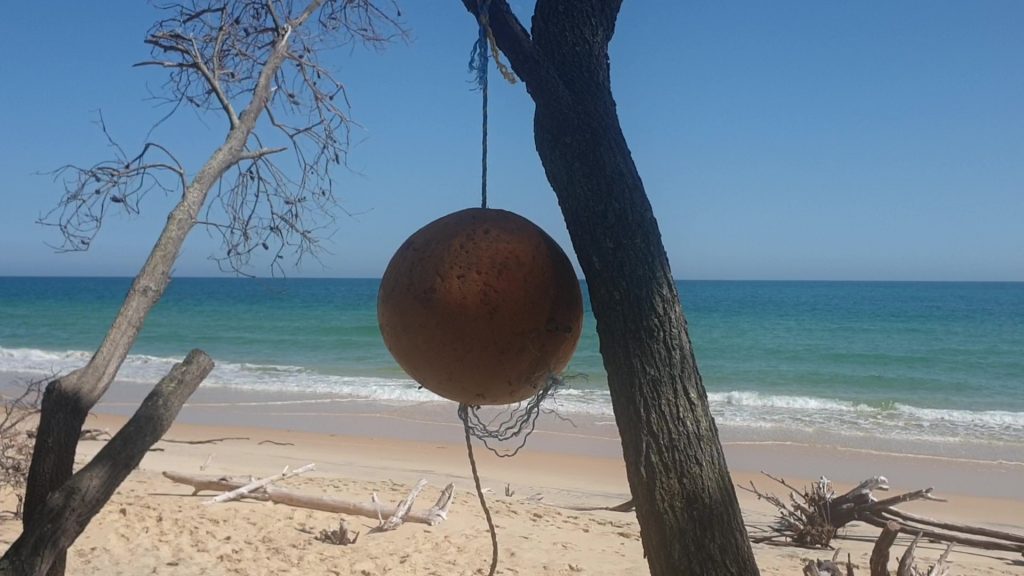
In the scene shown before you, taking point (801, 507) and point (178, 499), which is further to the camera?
point (178, 499)

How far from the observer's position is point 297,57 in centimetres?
393

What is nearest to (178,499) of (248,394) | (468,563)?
(468,563)

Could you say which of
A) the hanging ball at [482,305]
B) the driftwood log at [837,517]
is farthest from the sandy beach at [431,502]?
the hanging ball at [482,305]

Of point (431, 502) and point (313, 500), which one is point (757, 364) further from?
point (313, 500)

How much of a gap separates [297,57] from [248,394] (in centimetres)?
1362

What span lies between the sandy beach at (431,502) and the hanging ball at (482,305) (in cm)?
404

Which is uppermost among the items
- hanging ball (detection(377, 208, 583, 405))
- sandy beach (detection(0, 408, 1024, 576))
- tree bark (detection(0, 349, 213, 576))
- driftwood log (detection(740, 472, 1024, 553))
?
hanging ball (detection(377, 208, 583, 405))

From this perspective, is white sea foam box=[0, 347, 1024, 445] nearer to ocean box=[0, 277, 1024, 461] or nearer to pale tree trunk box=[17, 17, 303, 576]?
ocean box=[0, 277, 1024, 461]

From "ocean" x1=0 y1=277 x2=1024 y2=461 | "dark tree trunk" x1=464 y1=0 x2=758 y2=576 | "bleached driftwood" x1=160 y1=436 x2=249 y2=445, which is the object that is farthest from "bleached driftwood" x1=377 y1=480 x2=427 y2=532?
"bleached driftwood" x1=160 y1=436 x2=249 y2=445

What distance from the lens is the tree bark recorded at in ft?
8.32

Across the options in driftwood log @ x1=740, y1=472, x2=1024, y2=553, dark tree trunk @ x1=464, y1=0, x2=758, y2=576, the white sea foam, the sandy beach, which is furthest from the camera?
the white sea foam

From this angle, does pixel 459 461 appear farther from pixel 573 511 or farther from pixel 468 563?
pixel 468 563

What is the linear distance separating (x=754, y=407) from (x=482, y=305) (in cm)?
1462

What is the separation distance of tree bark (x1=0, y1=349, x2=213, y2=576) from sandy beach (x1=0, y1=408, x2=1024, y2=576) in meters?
2.88
